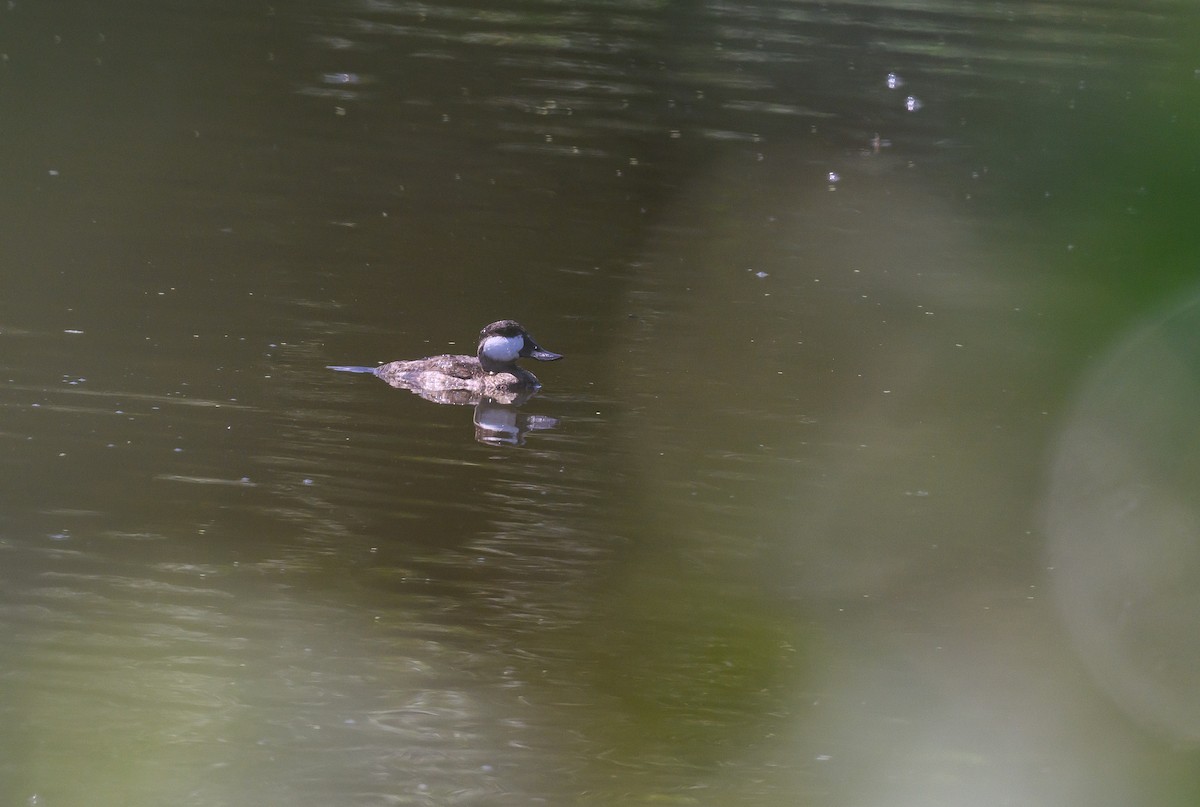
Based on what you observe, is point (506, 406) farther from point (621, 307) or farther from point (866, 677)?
point (866, 677)

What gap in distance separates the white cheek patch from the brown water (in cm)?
43

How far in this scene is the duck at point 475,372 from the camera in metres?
8.91

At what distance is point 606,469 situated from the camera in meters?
7.92

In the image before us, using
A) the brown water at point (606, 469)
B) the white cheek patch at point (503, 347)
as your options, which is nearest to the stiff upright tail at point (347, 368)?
the brown water at point (606, 469)

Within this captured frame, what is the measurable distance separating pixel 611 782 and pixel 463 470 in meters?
2.90

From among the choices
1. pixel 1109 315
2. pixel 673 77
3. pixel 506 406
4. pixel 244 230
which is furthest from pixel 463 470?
pixel 673 77

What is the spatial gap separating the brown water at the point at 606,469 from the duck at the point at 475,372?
19 centimetres

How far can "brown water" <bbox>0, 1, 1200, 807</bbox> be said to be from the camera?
4777 millimetres

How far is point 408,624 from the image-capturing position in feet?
20.3

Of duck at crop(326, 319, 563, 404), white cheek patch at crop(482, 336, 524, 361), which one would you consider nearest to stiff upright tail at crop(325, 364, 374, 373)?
duck at crop(326, 319, 563, 404)

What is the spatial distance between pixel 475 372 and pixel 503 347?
286 millimetres

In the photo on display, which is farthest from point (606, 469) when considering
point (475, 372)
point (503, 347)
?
point (503, 347)

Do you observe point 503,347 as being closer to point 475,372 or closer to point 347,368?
point 475,372

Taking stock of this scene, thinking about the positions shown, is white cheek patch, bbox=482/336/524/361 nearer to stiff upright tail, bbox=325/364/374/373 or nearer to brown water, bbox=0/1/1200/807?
brown water, bbox=0/1/1200/807
